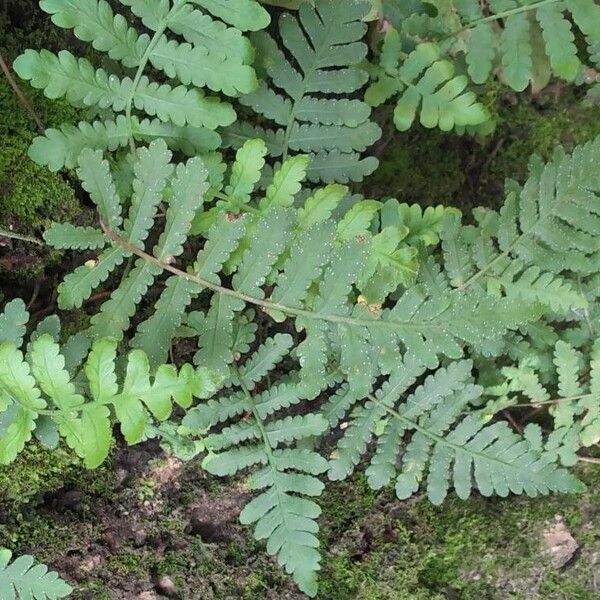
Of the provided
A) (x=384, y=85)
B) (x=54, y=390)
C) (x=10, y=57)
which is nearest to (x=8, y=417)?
(x=54, y=390)

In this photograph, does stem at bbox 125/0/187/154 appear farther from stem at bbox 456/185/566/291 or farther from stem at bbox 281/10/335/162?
stem at bbox 456/185/566/291

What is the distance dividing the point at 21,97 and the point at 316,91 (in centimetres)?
104

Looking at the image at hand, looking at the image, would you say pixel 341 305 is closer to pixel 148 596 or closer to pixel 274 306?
pixel 274 306

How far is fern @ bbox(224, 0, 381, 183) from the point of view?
261 cm

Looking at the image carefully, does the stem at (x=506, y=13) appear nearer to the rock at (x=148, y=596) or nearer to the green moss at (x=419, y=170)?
the green moss at (x=419, y=170)

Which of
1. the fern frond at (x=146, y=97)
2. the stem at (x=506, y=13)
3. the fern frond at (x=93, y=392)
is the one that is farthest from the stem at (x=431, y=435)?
the stem at (x=506, y=13)

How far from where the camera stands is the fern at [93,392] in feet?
6.67

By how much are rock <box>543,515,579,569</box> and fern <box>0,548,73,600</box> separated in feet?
6.37

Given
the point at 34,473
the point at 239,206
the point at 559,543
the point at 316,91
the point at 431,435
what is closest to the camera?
the point at 239,206

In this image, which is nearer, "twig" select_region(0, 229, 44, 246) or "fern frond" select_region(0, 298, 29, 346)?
"fern frond" select_region(0, 298, 29, 346)

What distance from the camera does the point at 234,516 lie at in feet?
9.41

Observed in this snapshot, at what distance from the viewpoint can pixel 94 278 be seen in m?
2.38

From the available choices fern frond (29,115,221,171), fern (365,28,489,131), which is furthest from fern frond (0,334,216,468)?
fern (365,28,489,131)

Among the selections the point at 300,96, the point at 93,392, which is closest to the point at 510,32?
the point at 300,96
